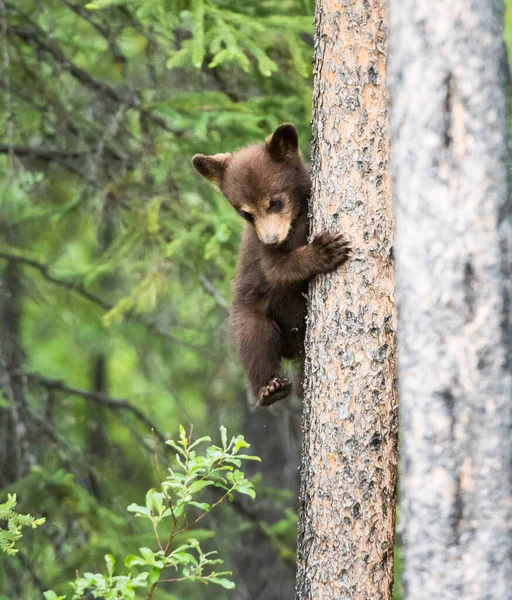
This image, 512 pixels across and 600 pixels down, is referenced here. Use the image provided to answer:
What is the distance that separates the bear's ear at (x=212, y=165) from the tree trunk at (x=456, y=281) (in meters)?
2.79

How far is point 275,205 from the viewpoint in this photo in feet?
14.8

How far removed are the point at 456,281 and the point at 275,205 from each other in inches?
95.7

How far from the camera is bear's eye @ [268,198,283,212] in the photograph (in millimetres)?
4500

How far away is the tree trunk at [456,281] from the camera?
213 cm

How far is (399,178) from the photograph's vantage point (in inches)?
89.2

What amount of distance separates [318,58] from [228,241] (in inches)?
98.0

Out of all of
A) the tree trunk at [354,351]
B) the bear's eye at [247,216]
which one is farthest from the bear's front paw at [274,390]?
the tree trunk at [354,351]

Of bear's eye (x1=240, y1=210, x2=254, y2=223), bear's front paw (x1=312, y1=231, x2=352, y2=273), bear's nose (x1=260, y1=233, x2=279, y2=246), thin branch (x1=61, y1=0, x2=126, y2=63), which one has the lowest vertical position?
bear's front paw (x1=312, y1=231, x2=352, y2=273)

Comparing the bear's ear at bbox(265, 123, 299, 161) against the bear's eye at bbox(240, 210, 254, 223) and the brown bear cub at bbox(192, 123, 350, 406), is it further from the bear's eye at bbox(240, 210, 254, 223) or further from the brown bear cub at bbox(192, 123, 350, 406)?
the bear's eye at bbox(240, 210, 254, 223)

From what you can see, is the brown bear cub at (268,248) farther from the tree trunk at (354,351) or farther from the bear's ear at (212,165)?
the tree trunk at (354,351)

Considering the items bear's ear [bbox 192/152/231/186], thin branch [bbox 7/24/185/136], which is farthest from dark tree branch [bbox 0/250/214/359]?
bear's ear [bbox 192/152/231/186]

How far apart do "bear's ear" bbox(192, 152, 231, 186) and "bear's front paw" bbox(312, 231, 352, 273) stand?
5.90 ft

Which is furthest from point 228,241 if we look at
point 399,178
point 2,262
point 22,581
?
point 399,178

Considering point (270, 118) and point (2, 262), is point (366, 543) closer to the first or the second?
point (270, 118)
